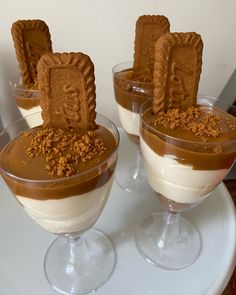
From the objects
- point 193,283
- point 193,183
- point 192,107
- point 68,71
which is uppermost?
point 68,71

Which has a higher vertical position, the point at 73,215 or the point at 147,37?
the point at 147,37

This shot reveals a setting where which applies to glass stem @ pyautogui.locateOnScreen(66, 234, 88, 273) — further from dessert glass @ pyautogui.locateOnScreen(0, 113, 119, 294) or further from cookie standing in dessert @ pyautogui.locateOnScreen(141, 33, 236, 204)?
cookie standing in dessert @ pyautogui.locateOnScreen(141, 33, 236, 204)

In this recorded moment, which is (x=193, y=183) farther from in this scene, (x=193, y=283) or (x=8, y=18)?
(x=8, y=18)

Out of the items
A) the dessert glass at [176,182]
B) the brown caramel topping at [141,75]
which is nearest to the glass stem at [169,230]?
the dessert glass at [176,182]

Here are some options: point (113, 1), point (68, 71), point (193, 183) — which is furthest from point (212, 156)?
point (113, 1)

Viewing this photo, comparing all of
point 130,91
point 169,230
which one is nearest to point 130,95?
point 130,91

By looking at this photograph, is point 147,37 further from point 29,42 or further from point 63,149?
point 63,149

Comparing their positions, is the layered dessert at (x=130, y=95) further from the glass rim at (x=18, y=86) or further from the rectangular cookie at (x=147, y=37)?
the glass rim at (x=18, y=86)
